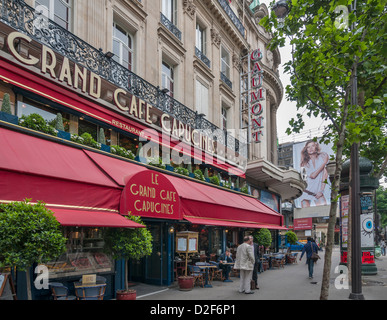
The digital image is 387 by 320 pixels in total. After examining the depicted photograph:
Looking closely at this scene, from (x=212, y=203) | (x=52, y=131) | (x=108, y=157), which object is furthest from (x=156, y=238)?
(x=52, y=131)

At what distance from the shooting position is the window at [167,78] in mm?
15867

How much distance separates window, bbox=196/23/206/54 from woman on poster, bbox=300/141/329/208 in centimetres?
3397

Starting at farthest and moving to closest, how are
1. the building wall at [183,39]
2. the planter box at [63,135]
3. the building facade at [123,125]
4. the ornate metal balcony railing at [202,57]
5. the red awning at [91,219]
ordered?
the ornate metal balcony railing at [202,57] < the building wall at [183,39] < the planter box at [63,135] < the building facade at [123,125] < the red awning at [91,219]

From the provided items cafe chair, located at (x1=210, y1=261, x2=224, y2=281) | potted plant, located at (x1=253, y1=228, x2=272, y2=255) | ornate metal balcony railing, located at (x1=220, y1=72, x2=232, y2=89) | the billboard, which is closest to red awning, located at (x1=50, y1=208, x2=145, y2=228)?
cafe chair, located at (x1=210, y1=261, x2=224, y2=281)

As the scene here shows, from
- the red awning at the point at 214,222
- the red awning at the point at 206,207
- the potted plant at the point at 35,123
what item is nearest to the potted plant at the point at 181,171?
the red awning at the point at 206,207

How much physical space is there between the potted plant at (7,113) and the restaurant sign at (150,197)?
9.33 feet

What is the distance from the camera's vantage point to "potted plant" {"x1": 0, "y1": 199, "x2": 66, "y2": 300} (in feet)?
18.1

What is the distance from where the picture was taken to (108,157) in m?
10.4

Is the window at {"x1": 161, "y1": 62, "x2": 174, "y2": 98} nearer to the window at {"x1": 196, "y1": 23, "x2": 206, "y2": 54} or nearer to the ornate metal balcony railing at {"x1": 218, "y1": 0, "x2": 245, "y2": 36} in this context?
Result: the window at {"x1": 196, "y1": 23, "x2": 206, "y2": 54}

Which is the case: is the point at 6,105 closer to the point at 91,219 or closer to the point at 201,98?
the point at 91,219

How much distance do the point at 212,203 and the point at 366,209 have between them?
689cm

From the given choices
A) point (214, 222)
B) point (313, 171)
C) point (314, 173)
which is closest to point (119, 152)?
point (214, 222)

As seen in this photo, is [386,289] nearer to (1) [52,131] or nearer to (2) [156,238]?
(2) [156,238]

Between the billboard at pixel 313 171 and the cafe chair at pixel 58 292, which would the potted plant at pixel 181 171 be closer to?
the cafe chair at pixel 58 292
